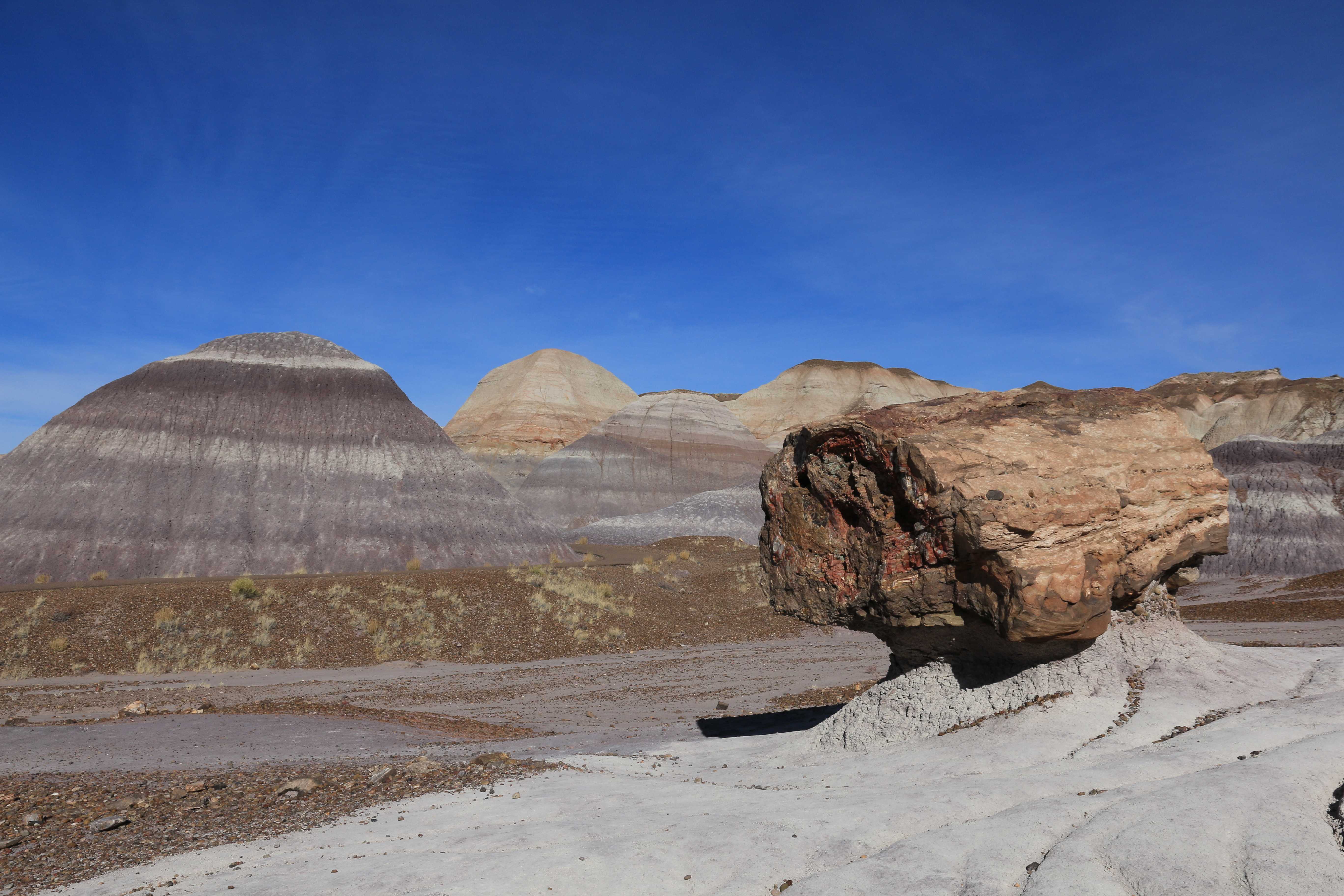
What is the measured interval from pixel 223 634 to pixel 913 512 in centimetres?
1605

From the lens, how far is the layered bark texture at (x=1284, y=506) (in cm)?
3619

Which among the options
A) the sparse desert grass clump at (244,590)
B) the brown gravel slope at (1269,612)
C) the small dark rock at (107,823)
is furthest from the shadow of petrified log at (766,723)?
the sparse desert grass clump at (244,590)

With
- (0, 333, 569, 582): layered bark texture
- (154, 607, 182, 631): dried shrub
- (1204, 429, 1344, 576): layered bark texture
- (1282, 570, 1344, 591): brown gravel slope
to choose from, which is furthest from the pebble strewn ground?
(1204, 429, 1344, 576): layered bark texture

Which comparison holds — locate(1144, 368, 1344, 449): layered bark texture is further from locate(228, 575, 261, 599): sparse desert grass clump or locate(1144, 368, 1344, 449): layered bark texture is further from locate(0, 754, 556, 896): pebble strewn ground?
locate(0, 754, 556, 896): pebble strewn ground

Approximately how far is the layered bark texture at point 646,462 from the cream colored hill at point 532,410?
7934 millimetres

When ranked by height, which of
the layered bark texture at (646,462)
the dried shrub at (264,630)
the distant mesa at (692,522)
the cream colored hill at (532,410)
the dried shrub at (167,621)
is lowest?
the dried shrub at (264,630)

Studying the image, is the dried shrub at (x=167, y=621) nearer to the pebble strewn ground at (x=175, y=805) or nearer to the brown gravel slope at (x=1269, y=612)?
the pebble strewn ground at (x=175, y=805)

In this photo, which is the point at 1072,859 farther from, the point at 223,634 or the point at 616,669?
the point at 223,634

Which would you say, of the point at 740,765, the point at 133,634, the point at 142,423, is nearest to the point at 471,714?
the point at 740,765

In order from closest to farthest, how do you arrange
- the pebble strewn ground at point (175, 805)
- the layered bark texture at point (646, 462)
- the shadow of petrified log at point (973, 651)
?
1. the pebble strewn ground at point (175, 805)
2. the shadow of petrified log at point (973, 651)
3. the layered bark texture at point (646, 462)

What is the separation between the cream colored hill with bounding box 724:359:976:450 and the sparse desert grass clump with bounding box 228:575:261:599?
246 feet

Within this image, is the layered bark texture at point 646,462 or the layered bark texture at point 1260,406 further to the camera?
the layered bark texture at point 646,462

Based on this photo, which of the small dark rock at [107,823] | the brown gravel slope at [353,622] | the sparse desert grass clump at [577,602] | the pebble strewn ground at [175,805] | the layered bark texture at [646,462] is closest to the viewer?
the pebble strewn ground at [175,805]

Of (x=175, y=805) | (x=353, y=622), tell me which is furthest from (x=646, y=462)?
(x=175, y=805)
